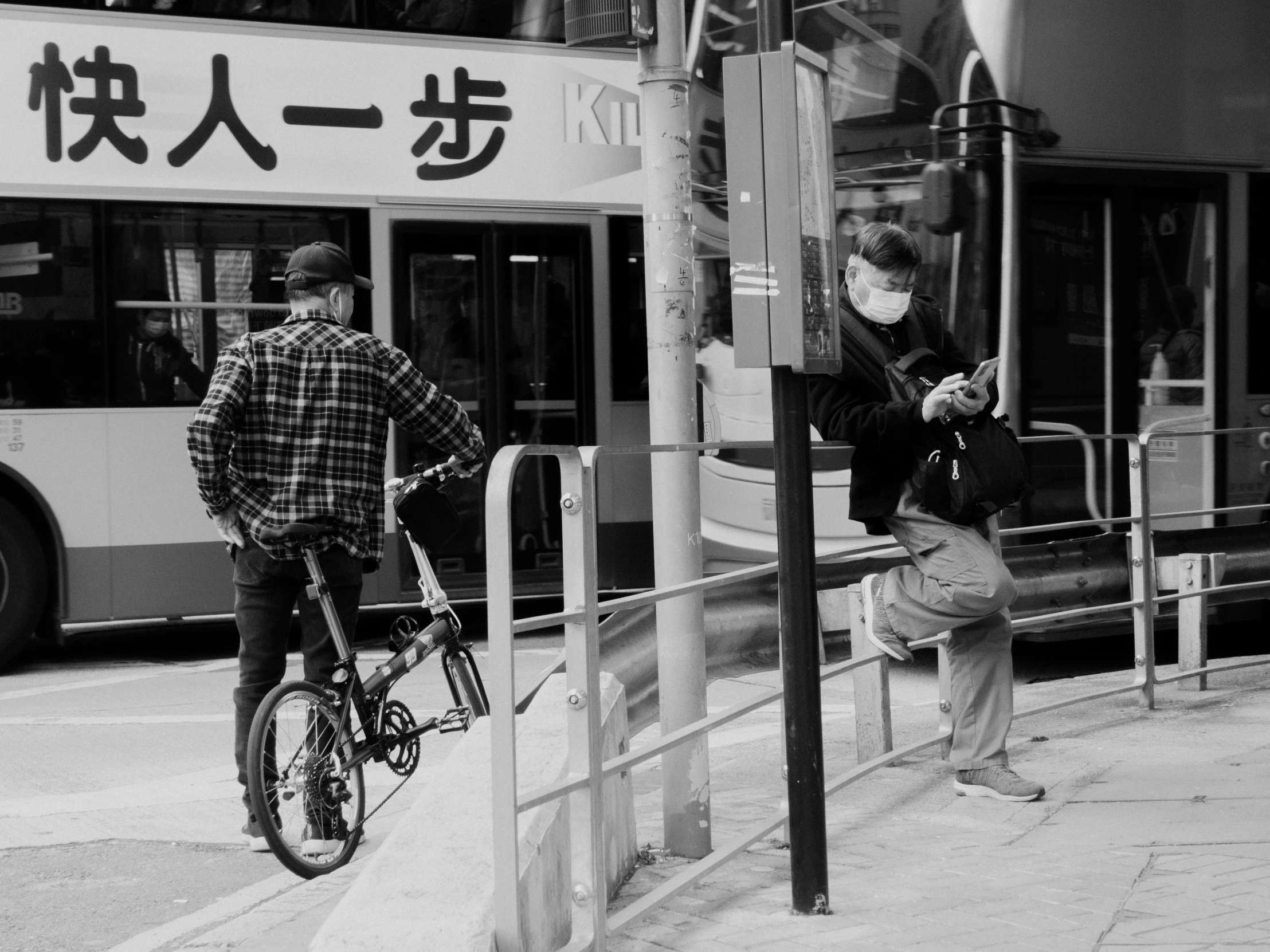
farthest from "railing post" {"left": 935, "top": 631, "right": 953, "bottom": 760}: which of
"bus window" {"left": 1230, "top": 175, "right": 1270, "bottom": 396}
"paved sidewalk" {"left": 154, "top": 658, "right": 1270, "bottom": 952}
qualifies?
"bus window" {"left": 1230, "top": 175, "right": 1270, "bottom": 396}

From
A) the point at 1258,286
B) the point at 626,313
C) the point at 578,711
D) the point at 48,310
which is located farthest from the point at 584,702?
the point at 626,313

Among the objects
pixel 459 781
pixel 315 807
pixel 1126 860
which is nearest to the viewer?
pixel 459 781

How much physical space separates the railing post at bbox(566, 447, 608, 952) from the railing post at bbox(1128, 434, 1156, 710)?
3.66 metres

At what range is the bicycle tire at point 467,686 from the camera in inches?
214

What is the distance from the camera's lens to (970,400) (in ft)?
15.6

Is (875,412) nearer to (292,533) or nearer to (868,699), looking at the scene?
(868,699)

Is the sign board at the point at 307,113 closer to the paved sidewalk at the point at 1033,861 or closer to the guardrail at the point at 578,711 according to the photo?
the paved sidewalk at the point at 1033,861

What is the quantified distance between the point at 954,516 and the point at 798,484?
116 centimetres

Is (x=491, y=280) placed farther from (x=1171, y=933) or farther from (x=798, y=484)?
(x=1171, y=933)

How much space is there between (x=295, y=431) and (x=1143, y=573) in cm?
351

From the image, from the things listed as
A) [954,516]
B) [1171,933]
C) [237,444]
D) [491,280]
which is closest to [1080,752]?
[954,516]

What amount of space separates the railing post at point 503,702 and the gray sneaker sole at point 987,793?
2286 mm

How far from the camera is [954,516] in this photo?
16.3ft

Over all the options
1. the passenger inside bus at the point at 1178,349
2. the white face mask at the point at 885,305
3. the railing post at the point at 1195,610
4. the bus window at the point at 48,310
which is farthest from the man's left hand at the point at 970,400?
the bus window at the point at 48,310
